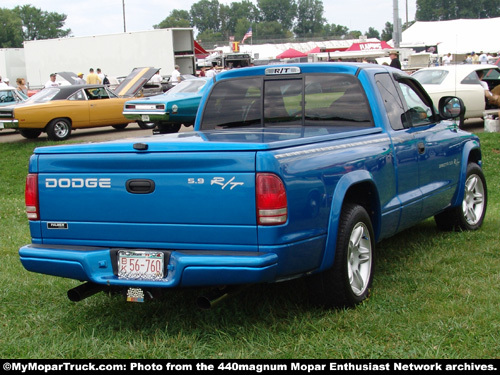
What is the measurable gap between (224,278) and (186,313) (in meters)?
1.00

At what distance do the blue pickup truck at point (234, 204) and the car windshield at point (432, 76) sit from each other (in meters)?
11.5

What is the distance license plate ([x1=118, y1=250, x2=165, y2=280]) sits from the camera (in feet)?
13.8

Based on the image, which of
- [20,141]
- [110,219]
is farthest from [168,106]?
Result: [110,219]

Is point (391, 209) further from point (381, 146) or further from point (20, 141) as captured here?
point (20, 141)

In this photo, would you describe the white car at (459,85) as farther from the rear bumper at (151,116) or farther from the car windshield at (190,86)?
the rear bumper at (151,116)

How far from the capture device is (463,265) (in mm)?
5777

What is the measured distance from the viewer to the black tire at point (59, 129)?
17562 millimetres

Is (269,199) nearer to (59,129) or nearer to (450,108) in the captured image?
(450,108)

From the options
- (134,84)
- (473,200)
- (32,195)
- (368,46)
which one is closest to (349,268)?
(32,195)

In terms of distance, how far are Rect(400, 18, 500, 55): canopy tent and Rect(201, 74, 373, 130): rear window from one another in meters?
49.3

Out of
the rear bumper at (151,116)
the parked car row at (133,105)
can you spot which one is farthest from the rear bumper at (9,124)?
the rear bumper at (151,116)

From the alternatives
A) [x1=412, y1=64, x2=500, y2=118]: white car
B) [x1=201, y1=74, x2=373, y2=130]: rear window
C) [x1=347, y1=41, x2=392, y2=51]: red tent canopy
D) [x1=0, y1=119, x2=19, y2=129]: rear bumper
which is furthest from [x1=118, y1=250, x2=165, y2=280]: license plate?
[x1=347, y1=41, x2=392, y2=51]: red tent canopy

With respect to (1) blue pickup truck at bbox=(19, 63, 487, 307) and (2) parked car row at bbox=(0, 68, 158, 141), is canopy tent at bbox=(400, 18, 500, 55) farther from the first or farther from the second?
(1) blue pickup truck at bbox=(19, 63, 487, 307)

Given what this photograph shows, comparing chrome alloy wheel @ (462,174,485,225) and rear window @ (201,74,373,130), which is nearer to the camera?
rear window @ (201,74,373,130)
